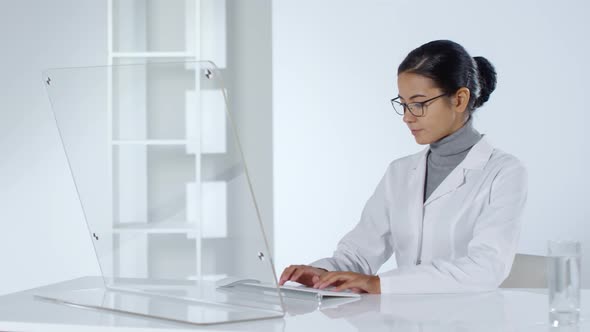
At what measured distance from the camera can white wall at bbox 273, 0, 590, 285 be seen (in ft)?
15.7

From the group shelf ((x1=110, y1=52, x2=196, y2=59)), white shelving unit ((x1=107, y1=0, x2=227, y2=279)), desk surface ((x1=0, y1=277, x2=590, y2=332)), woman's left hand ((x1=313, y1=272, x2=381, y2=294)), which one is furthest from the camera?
shelf ((x1=110, y1=52, x2=196, y2=59))

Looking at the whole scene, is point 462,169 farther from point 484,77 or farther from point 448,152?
point 484,77

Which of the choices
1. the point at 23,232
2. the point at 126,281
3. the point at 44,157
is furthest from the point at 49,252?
the point at 126,281

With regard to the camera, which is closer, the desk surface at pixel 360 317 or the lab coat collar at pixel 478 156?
the desk surface at pixel 360 317

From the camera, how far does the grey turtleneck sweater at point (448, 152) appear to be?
274cm

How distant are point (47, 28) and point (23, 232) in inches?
49.7

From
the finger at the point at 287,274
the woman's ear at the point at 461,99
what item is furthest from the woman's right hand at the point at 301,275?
the woman's ear at the point at 461,99

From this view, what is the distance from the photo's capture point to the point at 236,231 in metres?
1.69

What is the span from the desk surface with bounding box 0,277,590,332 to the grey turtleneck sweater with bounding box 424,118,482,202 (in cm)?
74

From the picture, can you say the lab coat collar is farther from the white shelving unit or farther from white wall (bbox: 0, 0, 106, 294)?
white wall (bbox: 0, 0, 106, 294)

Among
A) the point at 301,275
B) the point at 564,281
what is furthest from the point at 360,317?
the point at 301,275

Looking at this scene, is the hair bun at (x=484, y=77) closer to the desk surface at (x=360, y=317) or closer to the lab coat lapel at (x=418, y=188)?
the lab coat lapel at (x=418, y=188)

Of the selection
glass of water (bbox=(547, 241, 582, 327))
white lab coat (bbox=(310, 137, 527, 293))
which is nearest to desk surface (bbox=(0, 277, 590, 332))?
glass of water (bbox=(547, 241, 582, 327))

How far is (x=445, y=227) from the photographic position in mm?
2646
